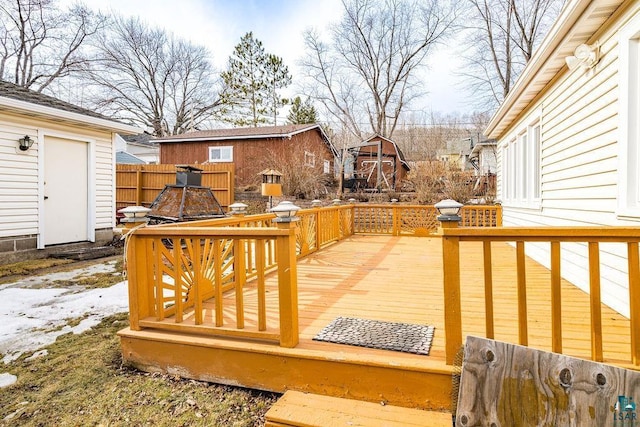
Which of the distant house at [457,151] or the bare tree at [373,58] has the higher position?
the bare tree at [373,58]

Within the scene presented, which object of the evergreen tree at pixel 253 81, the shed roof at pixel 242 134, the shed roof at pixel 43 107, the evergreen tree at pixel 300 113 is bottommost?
the shed roof at pixel 43 107

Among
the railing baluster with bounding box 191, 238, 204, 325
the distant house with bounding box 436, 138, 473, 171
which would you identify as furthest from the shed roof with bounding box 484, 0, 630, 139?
the distant house with bounding box 436, 138, 473, 171

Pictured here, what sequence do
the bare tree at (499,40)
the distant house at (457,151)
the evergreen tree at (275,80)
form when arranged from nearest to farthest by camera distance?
1. the bare tree at (499,40)
2. the evergreen tree at (275,80)
3. the distant house at (457,151)

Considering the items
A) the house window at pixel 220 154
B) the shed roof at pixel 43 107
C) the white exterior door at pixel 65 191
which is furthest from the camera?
the house window at pixel 220 154

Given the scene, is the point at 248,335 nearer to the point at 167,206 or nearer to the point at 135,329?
the point at 135,329

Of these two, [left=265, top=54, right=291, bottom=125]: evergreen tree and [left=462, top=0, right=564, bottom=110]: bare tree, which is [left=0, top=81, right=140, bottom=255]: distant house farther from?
[left=462, top=0, right=564, bottom=110]: bare tree

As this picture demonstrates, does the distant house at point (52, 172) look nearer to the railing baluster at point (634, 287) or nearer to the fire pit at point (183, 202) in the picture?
the fire pit at point (183, 202)

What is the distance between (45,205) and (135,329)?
5949 mm

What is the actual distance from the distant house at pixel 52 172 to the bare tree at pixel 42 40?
1474 centimetres

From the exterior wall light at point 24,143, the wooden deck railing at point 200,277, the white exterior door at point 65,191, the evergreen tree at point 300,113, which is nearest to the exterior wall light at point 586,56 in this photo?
the wooden deck railing at point 200,277

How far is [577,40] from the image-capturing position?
11.4 feet

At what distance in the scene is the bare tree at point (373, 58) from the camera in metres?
22.3

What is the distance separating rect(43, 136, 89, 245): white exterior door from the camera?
7.08 meters

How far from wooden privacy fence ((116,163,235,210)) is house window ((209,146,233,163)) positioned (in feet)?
16.8
